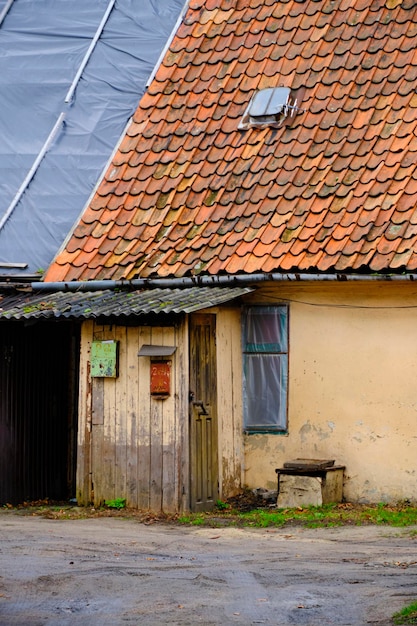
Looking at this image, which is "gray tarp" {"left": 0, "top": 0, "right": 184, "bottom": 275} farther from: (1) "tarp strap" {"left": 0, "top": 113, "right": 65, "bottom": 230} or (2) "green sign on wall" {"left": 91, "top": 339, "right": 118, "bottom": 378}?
(2) "green sign on wall" {"left": 91, "top": 339, "right": 118, "bottom": 378}

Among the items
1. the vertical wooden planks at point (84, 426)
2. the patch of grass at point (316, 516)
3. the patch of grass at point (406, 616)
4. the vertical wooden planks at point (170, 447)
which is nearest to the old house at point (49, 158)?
the vertical wooden planks at point (84, 426)

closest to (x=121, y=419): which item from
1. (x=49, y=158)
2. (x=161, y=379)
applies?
(x=161, y=379)

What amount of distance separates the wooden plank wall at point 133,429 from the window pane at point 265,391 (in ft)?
4.81

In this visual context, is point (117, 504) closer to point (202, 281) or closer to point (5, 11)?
point (202, 281)

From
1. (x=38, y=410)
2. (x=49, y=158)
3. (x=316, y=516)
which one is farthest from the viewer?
(x=49, y=158)

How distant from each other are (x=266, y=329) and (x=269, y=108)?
Result: 10.2 ft

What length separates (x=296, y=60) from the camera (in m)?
16.8

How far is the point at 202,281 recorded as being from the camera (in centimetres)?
1464

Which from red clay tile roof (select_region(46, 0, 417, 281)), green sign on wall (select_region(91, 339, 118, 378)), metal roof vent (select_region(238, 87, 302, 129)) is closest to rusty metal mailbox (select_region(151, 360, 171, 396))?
green sign on wall (select_region(91, 339, 118, 378))

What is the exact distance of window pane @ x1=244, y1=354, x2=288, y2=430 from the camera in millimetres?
14938

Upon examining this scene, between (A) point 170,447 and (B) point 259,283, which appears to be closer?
(A) point 170,447

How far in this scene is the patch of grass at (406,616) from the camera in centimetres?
802

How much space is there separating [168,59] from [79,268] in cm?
390

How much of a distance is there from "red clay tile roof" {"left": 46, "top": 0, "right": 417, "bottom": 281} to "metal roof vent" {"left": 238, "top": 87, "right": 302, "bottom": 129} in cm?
12
